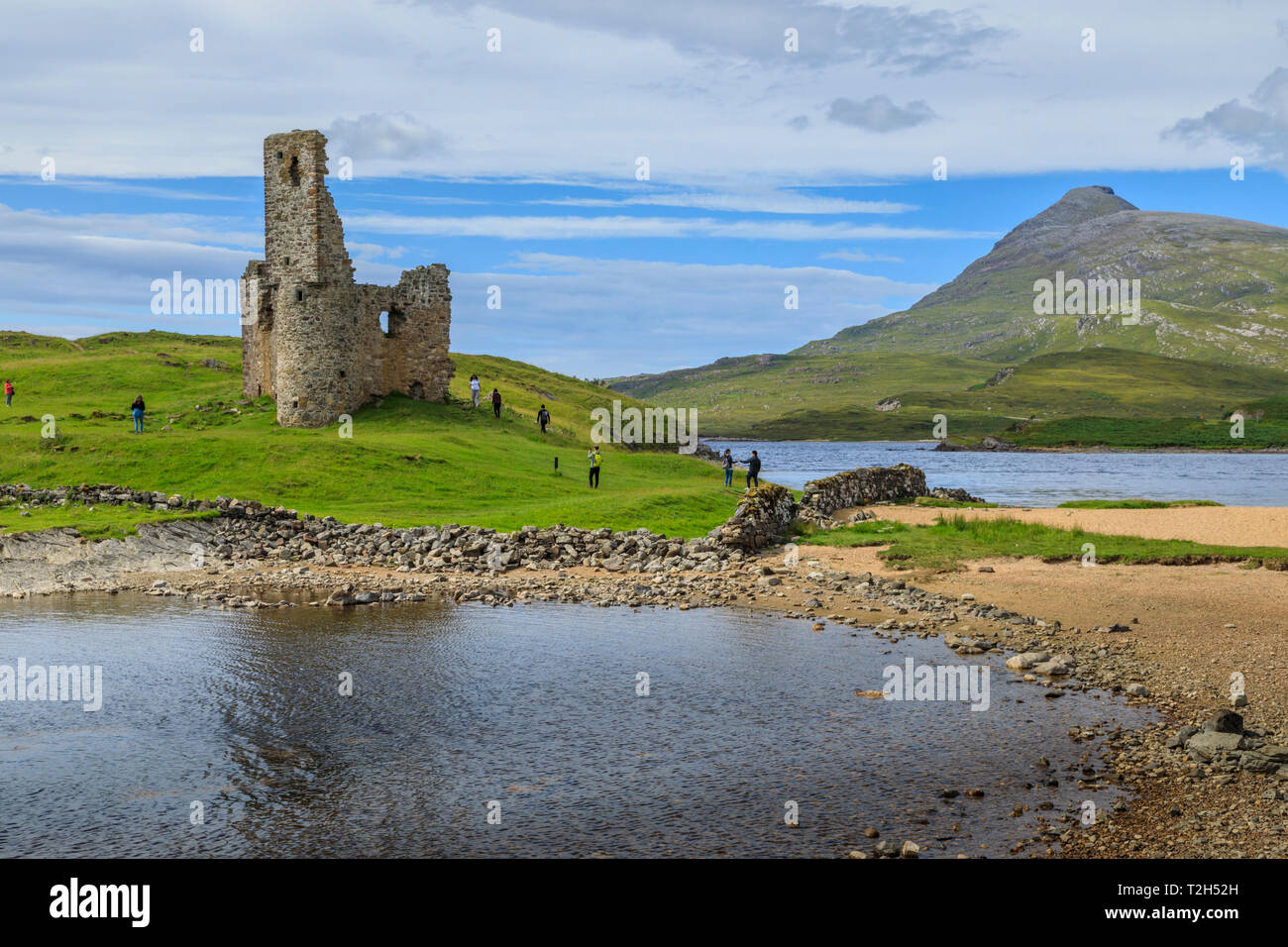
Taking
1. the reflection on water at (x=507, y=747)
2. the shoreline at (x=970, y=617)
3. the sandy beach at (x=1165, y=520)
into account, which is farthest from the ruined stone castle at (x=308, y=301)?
the reflection on water at (x=507, y=747)

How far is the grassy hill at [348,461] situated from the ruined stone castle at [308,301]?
2053 mm

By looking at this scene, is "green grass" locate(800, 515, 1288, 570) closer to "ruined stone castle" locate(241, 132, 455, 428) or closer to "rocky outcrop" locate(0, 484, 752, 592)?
"rocky outcrop" locate(0, 484, 752, 592)

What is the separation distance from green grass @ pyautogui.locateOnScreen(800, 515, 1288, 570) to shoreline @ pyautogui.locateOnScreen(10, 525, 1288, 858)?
955mm

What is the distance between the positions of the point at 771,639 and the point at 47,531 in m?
22.1

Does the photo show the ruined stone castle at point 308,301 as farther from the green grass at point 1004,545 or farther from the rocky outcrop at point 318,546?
the green grass at point 1004,545

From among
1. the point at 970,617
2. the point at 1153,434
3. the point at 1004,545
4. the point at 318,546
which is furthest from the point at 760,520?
the point at 1153,434

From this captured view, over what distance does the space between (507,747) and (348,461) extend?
30191mm

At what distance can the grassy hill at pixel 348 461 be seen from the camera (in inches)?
1479

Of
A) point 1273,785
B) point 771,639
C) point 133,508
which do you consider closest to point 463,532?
point 133,508

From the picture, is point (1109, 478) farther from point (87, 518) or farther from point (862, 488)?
point (87, 518)

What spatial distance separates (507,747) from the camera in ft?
47.4

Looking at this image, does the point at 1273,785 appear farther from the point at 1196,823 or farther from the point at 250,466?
the point at 250,466

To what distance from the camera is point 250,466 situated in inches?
1601
